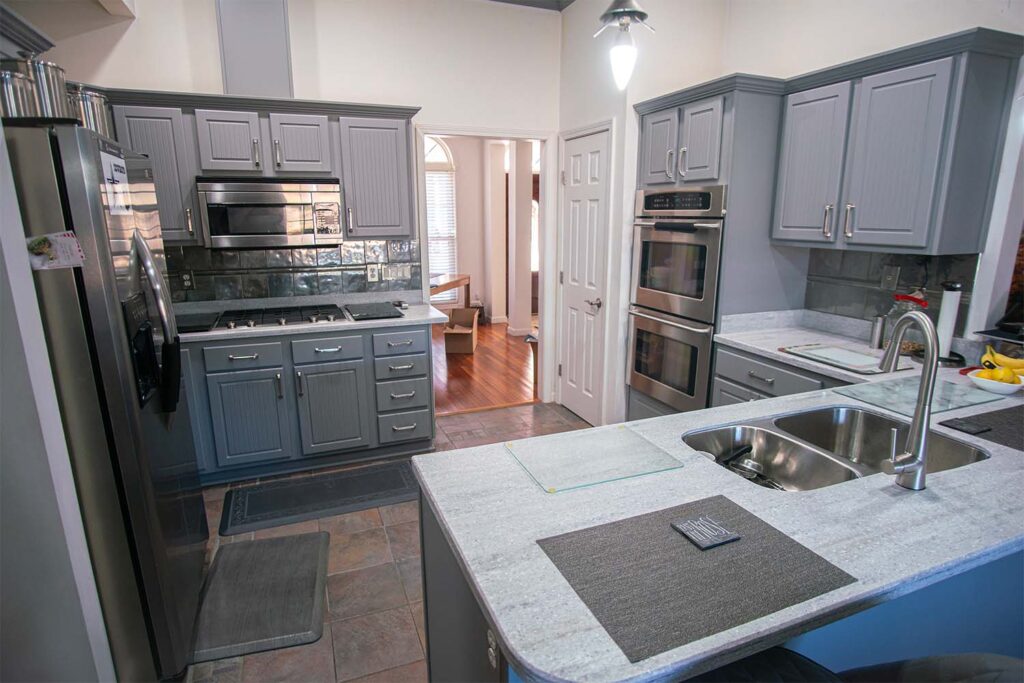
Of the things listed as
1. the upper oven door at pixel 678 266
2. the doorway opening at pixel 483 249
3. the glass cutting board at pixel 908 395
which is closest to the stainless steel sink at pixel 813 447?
the glass cutting board at pixel 908 395

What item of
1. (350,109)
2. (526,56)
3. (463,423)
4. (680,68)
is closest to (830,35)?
(680,68)

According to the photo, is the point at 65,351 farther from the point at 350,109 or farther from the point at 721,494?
the point at 350,109

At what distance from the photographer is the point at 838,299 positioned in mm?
2996

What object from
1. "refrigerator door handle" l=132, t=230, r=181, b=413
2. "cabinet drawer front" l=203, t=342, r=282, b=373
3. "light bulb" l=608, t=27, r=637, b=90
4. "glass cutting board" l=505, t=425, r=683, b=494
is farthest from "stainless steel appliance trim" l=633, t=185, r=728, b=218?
"refrigerator door handle" l=132, t=230, r=181, b=413

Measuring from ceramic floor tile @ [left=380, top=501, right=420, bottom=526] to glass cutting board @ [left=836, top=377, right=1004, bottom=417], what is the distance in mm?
2095

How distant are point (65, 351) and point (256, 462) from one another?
1.88 meters

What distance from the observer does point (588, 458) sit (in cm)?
152

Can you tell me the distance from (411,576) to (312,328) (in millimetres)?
1487

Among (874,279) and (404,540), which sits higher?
(874,279)

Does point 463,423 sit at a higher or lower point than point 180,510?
lower

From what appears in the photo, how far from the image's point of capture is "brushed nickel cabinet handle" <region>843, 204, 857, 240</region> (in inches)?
99.9

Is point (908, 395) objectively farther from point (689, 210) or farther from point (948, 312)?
point (689, 210)

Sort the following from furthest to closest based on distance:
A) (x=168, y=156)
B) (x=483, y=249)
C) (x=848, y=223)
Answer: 1. (x=483, y=249)
2. (x=168, y=156)
3. (x=848, y=223)

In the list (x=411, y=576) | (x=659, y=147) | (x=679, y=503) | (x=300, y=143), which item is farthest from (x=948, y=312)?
(x=300, y=143)
